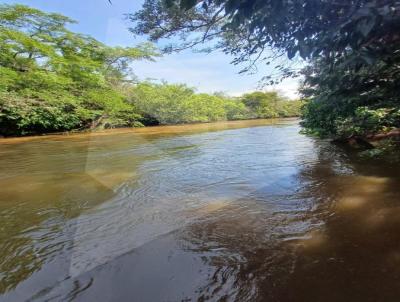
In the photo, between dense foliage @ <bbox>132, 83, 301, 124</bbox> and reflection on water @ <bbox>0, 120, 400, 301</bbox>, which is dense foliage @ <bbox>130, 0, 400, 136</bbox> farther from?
dense foliage @ <bbox>132, 83, 301, 124</bbox>

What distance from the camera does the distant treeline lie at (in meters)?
13.7

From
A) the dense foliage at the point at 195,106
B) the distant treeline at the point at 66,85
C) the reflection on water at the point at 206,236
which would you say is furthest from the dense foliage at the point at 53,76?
the reflection on water at the point at 206,236

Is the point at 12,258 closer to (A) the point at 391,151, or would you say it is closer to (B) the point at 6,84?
(A) the point at 391,151

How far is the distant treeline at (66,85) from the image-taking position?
44.8 feet

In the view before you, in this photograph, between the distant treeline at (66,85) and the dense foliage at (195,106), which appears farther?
the dense foliage at (195,106)

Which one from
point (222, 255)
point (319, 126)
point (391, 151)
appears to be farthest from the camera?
point (319, 126)

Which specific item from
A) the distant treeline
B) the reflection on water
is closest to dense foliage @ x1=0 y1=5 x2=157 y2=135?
the distant treeline

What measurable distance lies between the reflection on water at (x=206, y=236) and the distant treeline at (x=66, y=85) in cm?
1083

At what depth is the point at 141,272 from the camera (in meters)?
2.06

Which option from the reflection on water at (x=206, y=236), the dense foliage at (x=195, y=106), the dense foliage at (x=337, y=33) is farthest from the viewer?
the dense foliage at (x=195, y=106)

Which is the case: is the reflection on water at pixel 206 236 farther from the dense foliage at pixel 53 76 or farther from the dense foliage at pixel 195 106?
the dense foliage at pixel 195 106

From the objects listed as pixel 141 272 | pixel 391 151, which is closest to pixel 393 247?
pixel 141 272

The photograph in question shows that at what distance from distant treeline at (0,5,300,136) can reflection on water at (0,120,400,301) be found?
1083 cm

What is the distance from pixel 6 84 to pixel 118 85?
8518mm
